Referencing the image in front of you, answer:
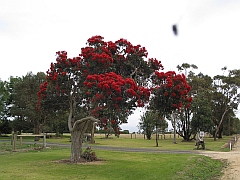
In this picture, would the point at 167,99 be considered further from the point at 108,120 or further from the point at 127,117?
the point at 108,120

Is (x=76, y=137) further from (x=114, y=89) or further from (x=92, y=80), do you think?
(x=114, y=89)

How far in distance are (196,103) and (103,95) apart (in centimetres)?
4598

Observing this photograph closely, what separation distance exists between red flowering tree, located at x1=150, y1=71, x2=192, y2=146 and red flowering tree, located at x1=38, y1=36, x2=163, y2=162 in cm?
72

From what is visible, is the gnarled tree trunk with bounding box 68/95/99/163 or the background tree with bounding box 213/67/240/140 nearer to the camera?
the gnarled tree trunk with bounding box 68/95/99/163

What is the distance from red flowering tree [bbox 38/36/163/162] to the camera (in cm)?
1653

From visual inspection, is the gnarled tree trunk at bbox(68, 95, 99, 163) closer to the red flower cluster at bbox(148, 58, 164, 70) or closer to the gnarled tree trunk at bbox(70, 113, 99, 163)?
the gnarled tree trunk at bbox(70, 113, 99, 163)

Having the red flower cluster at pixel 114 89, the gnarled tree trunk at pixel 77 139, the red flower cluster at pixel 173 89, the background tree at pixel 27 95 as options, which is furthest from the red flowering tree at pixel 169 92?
the background tree at pixel 27 95

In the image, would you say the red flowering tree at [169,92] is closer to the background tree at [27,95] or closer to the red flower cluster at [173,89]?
the red flower cluster at [173,89]

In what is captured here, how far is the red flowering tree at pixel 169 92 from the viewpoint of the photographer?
642 inches

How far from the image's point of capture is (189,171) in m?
15.8

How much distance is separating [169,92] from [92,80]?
4.50 m

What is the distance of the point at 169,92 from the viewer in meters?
16.4

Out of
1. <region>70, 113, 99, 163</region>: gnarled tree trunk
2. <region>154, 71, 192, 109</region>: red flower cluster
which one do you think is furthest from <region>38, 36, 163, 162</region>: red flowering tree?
<region>154, 71, 192, 109</region>: red flower cluster

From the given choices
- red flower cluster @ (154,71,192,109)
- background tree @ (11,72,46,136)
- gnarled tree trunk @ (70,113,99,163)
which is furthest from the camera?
background tree @ (11,72,46,136)
